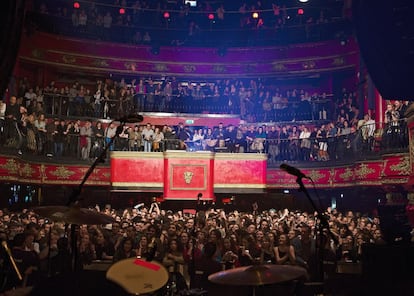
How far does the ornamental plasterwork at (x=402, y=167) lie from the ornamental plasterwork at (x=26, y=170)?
13281 millimetres

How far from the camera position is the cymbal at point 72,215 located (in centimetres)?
582

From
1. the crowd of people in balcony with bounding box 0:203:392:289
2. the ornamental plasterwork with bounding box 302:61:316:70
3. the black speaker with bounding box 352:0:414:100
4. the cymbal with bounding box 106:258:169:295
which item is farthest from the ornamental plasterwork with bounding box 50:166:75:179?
the black speaker with bounding box 352:0:414:100

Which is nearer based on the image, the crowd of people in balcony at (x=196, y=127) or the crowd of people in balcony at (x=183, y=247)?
the crowd of people in balcony at (x=183, y=247)

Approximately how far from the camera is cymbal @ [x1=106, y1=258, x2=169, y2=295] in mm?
4917

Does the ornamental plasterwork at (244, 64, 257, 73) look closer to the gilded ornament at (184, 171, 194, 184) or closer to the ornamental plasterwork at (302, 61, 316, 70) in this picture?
the ornamental plasterwork at (302, 61, 316, 70)

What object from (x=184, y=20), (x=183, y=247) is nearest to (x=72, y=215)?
(x=183, y=247)

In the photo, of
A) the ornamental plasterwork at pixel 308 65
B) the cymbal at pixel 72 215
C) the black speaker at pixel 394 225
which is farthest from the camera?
the ornamental plasterwork at pixel 308 65

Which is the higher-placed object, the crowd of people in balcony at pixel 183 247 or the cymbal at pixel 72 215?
the cymbal at pixel 72 215

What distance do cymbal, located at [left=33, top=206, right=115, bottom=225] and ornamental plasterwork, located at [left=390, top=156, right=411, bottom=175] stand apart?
1195 cm

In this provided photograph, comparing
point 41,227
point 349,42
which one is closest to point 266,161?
point 349,42

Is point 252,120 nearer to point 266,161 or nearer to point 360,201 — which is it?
point 266,161

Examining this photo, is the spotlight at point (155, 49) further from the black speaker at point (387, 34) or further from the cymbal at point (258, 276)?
the black speaker at point (387, 34)

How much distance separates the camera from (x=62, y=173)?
73.4 ft

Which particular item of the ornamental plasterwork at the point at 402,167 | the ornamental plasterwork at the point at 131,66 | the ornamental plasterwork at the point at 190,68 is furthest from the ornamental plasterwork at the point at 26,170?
the ornamental plasterwork at the point at 402,167
